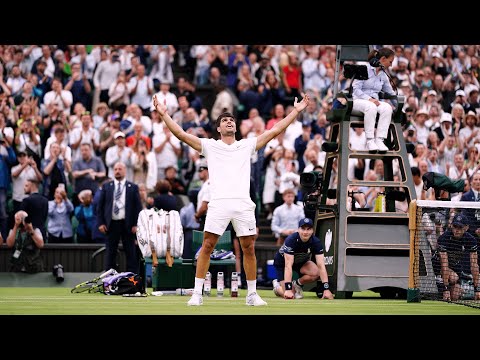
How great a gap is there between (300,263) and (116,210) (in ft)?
14.2

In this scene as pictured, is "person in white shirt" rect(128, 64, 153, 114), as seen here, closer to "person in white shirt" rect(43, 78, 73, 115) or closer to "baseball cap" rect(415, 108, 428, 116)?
"person in white shirt" rect(43, 78, 73, 115)

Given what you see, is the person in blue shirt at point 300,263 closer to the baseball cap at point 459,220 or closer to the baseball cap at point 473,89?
the baseball cap at point 459,220

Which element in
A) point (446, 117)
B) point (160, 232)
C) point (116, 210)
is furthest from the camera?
point (446, 117)

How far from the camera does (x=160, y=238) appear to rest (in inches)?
705

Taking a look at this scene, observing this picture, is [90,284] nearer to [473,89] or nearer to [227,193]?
[227,193]

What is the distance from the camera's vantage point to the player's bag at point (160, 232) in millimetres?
17891

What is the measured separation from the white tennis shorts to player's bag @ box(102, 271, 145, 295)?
152 inches

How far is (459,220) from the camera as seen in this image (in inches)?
656

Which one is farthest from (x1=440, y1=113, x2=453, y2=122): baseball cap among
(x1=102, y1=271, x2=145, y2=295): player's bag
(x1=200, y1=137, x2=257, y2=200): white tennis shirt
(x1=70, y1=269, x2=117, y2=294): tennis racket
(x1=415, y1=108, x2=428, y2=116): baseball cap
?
(x1=200, y1=137, x2=257, y2=200): white tennis shirt

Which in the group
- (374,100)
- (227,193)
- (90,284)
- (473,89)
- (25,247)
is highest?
(473,89)

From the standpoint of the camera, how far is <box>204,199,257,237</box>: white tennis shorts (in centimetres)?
1350

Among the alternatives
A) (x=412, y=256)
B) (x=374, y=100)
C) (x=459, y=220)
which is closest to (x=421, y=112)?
(x=374, y=100)
